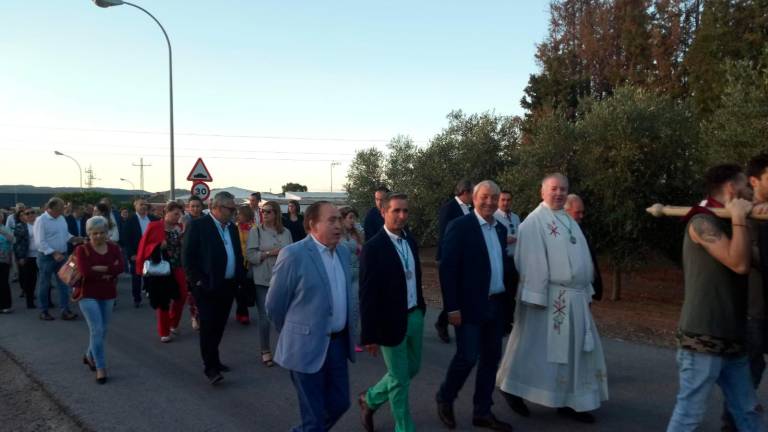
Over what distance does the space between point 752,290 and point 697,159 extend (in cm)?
1122

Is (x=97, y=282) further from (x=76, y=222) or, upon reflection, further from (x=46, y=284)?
(x=76, y=222)

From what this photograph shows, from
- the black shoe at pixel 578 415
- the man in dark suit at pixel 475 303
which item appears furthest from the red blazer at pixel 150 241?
the black shoe at pixel 578 415

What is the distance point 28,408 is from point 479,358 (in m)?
4.14

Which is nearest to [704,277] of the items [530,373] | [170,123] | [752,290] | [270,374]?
[752,290]

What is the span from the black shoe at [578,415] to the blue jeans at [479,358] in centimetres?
72

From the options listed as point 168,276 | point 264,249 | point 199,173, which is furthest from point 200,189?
point 264,249

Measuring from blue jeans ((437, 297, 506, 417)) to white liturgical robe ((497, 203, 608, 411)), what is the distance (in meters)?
0.33

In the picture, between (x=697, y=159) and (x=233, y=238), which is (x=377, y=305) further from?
(x=697, y=159)

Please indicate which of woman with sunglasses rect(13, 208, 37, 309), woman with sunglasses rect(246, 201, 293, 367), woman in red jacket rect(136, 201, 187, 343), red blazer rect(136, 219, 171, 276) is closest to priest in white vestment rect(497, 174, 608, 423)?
woman with sunglasses rect(246, 201, 293, 367)

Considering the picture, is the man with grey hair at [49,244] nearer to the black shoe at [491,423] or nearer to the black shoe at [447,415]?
the black shoe at [447,415]

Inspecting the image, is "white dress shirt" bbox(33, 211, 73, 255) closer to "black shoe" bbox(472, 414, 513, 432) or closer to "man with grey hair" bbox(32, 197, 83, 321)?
"man with grey hair" bbox(32, 197, 83, 321)

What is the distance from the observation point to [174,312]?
28.2 feet

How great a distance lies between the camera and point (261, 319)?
23.5 feet

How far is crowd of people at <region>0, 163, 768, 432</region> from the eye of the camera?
141 inches
